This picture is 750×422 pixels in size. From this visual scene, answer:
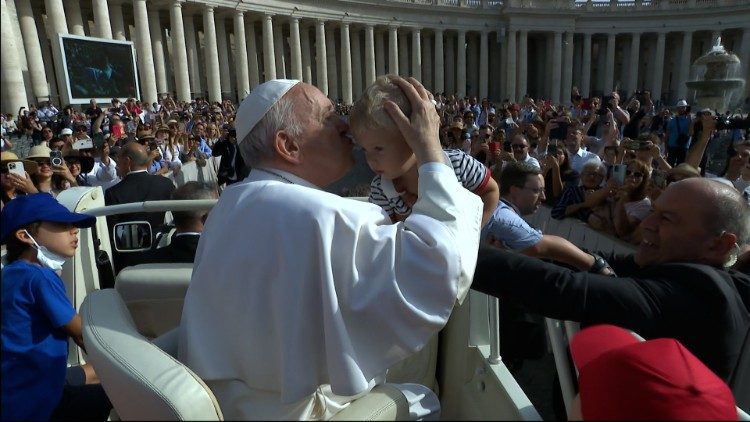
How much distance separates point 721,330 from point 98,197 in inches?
164

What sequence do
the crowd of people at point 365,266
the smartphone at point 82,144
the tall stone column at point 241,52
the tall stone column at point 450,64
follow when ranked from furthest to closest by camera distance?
the tall stone column at point 450,64 < the tall stone column at point 241,52 < the smartphone at point 82,144 < the crowd of people at point 365,266

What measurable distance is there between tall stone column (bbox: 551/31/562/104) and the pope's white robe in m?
56.3

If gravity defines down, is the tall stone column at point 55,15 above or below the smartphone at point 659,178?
above

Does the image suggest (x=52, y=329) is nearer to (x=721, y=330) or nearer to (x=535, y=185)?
(x=721, y=330)

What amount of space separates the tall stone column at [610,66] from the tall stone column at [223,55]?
40.8 metres

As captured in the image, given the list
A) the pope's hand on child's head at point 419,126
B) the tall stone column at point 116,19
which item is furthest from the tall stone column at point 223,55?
the pope's hand on child's head at point 419,126

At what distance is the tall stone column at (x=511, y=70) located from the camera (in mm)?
52031

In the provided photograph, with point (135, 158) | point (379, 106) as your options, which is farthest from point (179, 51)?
point (379, 106)

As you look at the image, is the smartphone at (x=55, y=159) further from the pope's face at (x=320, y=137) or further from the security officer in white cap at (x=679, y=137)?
the security officer in white cap at (x=679, y=137)

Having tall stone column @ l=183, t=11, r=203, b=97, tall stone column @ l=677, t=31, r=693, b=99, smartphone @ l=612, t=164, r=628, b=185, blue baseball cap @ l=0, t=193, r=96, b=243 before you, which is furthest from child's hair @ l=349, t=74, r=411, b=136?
tall stone column @ l=677, t=31, r=693, b=99

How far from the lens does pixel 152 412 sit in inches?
58.4

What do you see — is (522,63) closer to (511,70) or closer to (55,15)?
(511,70)

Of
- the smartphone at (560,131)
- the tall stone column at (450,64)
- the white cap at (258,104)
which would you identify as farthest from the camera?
the tall stone column at (450,64)

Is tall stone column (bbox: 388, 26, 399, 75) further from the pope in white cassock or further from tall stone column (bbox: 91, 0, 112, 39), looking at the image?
the pope in white cassock
